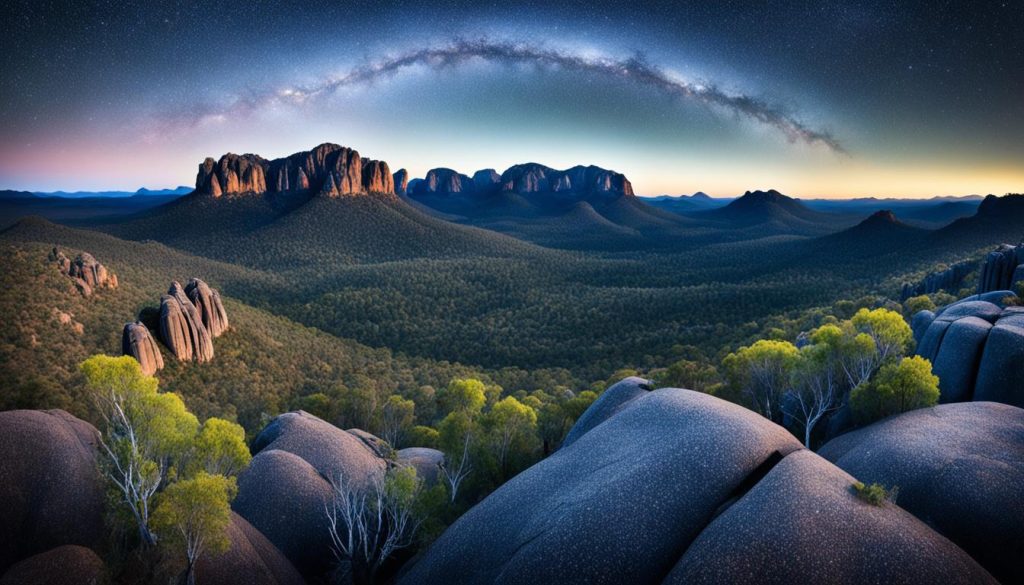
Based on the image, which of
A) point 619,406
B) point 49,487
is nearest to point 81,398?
point 49,487

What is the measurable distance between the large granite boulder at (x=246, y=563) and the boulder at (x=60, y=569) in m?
3.26

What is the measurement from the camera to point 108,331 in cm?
4931

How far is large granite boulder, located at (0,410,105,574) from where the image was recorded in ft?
54.0

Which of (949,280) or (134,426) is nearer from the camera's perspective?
(134,426)

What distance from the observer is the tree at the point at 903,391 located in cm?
2212

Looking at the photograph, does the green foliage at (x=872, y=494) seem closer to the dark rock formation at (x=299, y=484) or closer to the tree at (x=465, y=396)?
the dark rock formation at (x=299, y=484)

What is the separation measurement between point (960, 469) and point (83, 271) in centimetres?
8208

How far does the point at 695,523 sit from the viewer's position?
12930 millimetres

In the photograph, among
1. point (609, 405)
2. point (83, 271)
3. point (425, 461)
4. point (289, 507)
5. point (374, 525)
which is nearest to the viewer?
point (289, 507)

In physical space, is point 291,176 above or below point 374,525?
above

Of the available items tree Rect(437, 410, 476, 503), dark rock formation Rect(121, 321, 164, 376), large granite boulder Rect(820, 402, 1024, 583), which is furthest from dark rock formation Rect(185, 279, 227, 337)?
large granite boulder Rect(820, 402, 1024, 583)

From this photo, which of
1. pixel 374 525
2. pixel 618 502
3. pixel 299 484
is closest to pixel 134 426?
pixel 299 484

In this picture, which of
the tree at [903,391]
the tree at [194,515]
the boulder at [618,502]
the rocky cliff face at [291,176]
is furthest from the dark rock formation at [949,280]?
the rocky cliff face at [291,176]

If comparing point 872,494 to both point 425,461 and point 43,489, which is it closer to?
point 425,461
